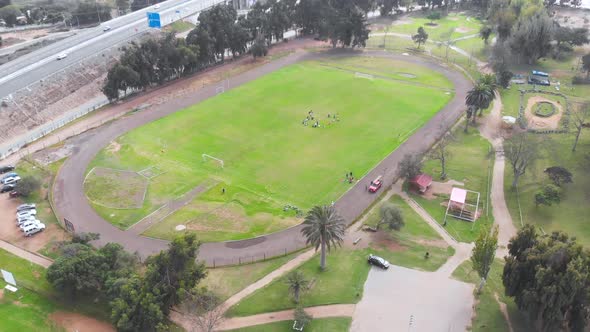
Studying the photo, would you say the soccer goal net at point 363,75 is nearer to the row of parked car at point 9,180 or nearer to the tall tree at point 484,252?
the tall tree at point 484,252

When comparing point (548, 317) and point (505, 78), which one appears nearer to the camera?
point (548, 317)

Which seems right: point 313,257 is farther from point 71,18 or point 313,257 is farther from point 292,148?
point 71,18

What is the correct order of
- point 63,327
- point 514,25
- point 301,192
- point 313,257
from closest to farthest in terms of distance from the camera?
point 63,327, point 313,257, point 301,192, point 514,25

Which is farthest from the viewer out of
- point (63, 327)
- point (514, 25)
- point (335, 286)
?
point (514, 25)

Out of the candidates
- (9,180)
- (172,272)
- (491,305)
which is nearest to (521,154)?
(491,305)

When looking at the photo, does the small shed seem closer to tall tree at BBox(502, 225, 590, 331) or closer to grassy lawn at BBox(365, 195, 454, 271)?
grassy lawn at BBox(365, 195, 454, 271)

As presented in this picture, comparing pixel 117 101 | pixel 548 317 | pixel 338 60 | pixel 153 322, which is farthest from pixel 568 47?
pixel 153 322

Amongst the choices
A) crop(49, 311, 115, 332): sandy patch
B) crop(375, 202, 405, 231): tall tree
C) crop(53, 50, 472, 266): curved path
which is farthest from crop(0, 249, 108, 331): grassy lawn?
crop(375, 202, 405, 231): tall tree

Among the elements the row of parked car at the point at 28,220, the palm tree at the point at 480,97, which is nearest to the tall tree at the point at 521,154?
the palm tree at the point at 480,97
